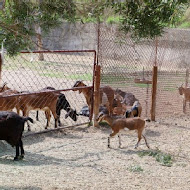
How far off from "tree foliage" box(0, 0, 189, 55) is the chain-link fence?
3669 mm

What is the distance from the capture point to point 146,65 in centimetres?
1085

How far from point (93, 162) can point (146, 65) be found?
13.8 feet

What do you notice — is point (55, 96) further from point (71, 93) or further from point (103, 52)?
point (71, 93)

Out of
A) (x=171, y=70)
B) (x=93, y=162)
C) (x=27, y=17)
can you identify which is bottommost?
(x=93, y=162)

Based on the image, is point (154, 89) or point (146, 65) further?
point (146, 65)

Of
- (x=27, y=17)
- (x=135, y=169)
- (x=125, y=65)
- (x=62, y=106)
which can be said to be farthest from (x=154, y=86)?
(x=27, y=17)

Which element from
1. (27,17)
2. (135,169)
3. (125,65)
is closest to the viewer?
(27,17)

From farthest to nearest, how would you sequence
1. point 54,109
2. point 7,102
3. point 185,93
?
1. point 185,93
2. point 54,109
3. point 7,102

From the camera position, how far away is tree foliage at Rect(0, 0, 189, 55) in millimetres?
4965

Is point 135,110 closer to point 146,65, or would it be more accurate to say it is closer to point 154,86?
point 154,86

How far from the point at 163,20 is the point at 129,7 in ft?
1.77

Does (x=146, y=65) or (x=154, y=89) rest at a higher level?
(x=146, y=65)

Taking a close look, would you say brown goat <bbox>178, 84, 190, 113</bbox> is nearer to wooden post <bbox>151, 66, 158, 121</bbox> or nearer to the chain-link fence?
the chain-link fence

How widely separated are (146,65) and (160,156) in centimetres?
366
